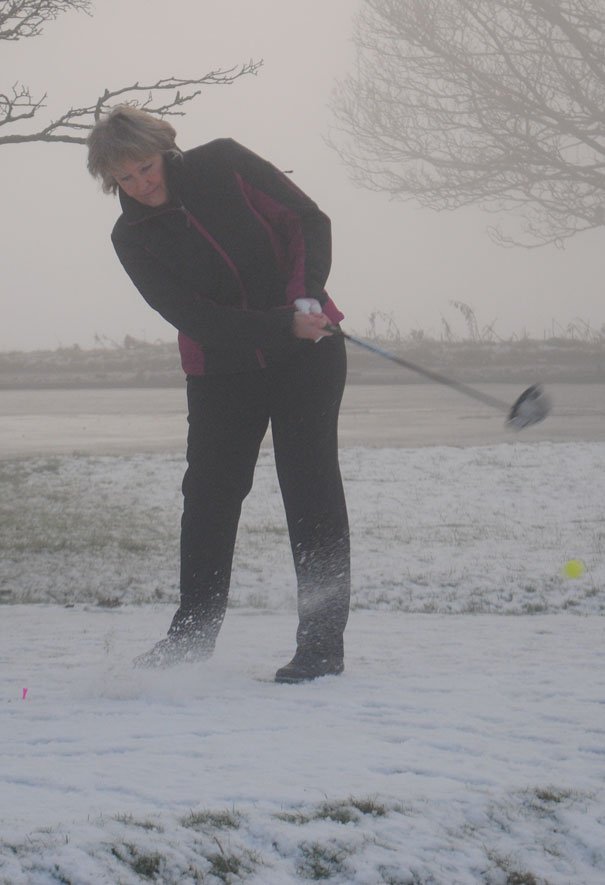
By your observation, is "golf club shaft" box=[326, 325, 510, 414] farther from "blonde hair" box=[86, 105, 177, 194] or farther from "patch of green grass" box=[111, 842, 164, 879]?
"patch of green grass" box=[111, 842, 164, 879]

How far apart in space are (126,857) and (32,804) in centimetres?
35

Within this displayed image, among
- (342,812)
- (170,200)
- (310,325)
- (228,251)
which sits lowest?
(342,812)

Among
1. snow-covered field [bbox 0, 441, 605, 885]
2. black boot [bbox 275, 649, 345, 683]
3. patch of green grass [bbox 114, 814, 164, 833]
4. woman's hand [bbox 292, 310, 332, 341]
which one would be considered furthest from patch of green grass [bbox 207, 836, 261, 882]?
woman's hand [bbox 292, 310, 332, 341]

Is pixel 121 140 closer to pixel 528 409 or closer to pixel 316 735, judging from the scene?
pixel 528 409

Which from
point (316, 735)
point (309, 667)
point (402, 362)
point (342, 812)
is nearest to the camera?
point (342, 812)

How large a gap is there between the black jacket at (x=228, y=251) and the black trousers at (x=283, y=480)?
10 cm

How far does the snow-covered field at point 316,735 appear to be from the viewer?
8.02 feet

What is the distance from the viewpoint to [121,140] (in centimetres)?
349

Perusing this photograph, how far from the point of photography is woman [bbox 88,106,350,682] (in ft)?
11.9

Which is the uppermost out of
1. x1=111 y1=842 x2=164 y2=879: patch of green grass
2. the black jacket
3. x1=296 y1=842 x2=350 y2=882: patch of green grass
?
the black jacket

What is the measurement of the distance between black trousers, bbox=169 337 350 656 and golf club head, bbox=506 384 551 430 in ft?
2.05

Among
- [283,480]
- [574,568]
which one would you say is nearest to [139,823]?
[283,480]

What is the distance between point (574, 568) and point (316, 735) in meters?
3.68

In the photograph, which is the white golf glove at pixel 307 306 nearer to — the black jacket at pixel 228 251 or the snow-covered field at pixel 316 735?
the black jacket at pixel 228 251
